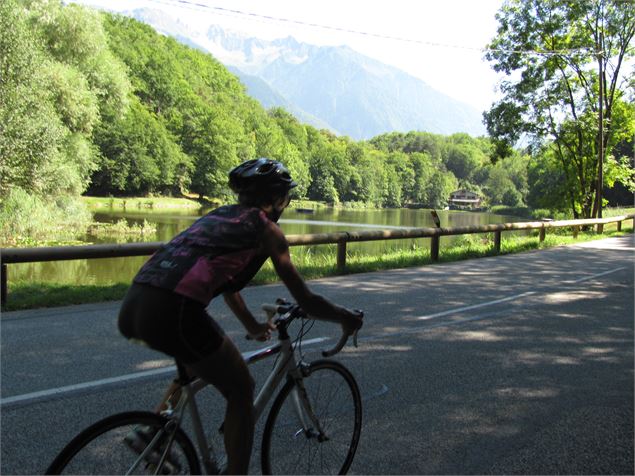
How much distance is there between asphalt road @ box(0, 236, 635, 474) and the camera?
3555 millimetres

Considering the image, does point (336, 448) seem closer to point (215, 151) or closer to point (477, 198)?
point (215, 151)

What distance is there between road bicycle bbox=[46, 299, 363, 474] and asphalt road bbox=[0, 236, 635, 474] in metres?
0.33

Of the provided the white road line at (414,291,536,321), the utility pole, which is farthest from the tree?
the white road line at (414,291,536,321)

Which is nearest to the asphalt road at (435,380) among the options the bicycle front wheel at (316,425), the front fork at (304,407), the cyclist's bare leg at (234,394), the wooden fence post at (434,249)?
the bicycle front wheel at (316,425)

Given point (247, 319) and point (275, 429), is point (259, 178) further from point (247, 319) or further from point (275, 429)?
point (275, 429)

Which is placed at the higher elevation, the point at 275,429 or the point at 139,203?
the point at 139,203

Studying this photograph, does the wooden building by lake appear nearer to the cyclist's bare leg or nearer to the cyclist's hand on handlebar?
the cyclist's hand on handlebar

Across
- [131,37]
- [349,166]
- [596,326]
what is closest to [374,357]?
[596,326]

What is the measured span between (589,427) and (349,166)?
123 meters

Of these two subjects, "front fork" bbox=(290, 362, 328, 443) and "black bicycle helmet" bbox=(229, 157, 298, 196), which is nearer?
"black bicycle helmet" bbox=(229, 157, 298, 196)

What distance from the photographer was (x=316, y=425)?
3012 mm

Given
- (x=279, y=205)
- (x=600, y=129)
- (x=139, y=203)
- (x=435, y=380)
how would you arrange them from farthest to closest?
(x=139, y=203) → (x=600, y=129) → (x=435, y=380) → (x=279, y=205)

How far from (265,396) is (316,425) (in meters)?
0.48

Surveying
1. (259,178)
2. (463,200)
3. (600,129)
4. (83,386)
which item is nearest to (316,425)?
(259,178)
